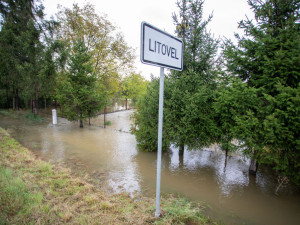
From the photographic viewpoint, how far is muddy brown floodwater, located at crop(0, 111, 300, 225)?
4.43 m

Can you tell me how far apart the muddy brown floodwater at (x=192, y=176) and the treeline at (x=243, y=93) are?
79 cm

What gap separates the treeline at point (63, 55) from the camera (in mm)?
11934

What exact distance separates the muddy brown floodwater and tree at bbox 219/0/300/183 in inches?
40.2

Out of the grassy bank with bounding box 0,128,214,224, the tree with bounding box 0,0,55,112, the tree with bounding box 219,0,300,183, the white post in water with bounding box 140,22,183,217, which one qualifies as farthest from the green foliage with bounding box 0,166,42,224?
the tree with bounding box 0,0,55,112

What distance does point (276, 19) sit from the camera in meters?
5.30

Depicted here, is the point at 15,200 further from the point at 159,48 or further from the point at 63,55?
the point at 63,55

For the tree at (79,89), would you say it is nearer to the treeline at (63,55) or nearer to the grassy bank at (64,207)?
the treeline at (63,55)

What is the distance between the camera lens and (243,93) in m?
4.82

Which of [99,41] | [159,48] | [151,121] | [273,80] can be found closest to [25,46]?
[99,41]

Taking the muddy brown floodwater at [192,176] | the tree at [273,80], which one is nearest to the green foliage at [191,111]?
the tree at [273,80]

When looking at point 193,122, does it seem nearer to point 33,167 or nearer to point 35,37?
point 33,167

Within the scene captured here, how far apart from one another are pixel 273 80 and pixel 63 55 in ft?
45.9

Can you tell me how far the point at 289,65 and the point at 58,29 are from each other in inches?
691

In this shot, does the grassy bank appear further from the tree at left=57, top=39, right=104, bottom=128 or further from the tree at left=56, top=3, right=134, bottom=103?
the tree at left=56, top=3, right=134, bottom=103
